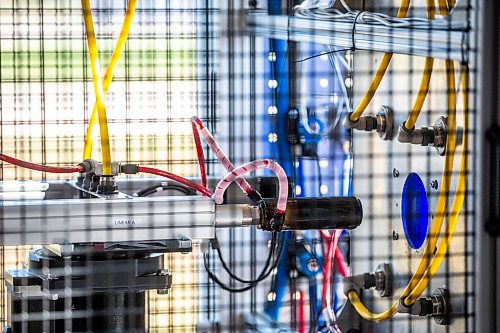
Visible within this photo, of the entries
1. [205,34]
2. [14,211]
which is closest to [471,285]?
[14,211]

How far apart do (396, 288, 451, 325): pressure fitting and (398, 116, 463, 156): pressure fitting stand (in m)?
0.15

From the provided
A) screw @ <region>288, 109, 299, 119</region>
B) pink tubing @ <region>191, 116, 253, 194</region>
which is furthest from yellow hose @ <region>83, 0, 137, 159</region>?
screw @ <region>288, 109, 299, 119</region>

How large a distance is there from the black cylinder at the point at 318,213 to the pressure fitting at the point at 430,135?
101 millimetres

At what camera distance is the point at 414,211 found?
95 centimetres

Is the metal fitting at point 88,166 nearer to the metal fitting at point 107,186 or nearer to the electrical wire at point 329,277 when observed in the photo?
the metal fitting at point 107,186

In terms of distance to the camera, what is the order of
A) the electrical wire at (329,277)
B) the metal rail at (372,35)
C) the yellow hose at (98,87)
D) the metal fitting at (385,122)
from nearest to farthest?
1. the metal rail at (372,35)
2. the yellow hose at (98,87)
3. the metal fitting at (385,122)
4. the electrical wire at (329,277)

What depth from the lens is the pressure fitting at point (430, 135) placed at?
0.84 metres

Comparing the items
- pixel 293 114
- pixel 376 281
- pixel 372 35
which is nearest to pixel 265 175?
pixel 293 114

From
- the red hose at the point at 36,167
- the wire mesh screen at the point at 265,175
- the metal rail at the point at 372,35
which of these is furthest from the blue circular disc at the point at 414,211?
the red hose at the point at 36,167

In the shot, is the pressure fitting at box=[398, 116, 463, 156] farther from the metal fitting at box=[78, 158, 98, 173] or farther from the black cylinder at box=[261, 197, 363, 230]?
the metal fitting at box=[78, 158, 98, 173]

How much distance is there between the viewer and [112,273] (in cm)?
87

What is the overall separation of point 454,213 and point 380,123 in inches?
8.5

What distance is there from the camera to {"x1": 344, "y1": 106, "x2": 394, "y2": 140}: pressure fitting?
0.98m

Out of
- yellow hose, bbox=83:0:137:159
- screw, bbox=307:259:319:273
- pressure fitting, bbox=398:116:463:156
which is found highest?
yellow hose, bbox=83:0:137:159
